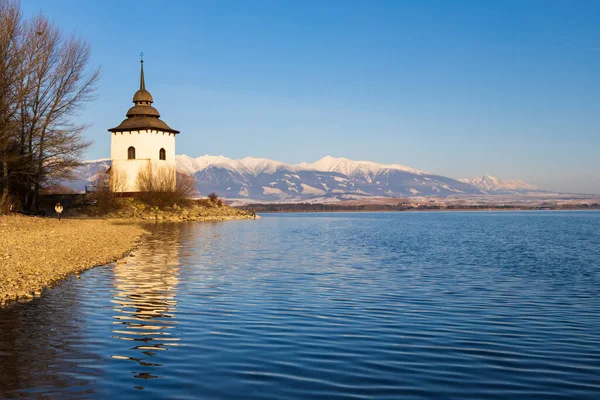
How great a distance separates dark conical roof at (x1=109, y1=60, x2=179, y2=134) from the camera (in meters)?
76.6

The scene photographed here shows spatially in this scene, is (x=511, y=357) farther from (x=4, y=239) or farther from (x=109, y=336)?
(x=4, y=239)

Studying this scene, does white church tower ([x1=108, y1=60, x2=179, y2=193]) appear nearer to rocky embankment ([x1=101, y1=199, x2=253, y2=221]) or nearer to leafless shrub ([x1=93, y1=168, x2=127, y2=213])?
leafless shrub ([x1=93, y1=168, x2=127, y2=213])

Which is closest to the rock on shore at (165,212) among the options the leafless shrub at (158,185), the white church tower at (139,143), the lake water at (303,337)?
the leafless shrub at (158,185)

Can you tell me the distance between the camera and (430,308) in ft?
45.5

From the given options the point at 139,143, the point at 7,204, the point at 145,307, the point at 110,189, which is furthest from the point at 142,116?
the point at 145,307

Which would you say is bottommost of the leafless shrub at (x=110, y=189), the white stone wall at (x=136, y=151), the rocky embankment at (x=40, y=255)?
the rocky embankment at (x=40, y=255)

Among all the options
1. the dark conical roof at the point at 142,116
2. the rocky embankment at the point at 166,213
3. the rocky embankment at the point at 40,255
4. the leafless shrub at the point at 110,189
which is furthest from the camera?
the dark conical roof at the point at 142,116

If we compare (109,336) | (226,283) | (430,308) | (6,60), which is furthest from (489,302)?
(6,60)

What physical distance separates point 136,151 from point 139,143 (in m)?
1.16

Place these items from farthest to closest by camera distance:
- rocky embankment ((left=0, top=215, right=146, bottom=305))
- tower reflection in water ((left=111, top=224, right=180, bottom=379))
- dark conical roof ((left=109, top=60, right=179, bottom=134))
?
dark conical roof ((left=109, top=60, right=179, bottom=134))
rocky embankment ((left=0, top=215, right=146, bottom=305))
tower reflection in water ((left=111, top=224, right=180, bottom=379))

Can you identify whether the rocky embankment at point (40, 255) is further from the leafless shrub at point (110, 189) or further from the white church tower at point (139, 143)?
the white church tower at point (139, 143)

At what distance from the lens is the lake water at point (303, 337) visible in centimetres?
754

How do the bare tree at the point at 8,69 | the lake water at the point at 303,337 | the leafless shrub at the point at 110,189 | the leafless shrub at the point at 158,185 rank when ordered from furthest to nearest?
the leafless shrub at the point at 158,185, the leafless shrub at the point at 110,189, the bare tree at the point at 8,69, the lake water at the point at 303,337

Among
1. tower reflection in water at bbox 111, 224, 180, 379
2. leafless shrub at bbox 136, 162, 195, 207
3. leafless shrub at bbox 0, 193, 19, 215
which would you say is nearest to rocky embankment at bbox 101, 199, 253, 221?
leafless shrub at bbox 136, 162, 195, 207
